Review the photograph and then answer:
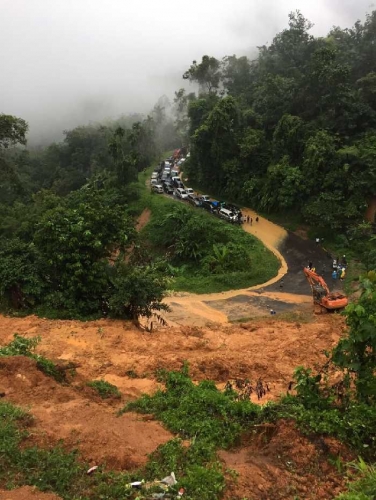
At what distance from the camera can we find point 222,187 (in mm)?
46625

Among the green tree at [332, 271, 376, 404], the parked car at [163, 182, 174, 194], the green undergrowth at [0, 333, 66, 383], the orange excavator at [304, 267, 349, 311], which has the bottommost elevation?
the green undergrowth at [0, 333, 66, 383]

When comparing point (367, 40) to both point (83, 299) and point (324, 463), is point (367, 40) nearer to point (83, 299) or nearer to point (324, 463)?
point (83, 299)

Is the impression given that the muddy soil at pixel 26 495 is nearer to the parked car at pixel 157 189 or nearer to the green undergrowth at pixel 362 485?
the green undergrowth at pixel 362 485

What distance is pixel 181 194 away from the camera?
47.0m

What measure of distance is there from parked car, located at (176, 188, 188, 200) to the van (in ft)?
23.1

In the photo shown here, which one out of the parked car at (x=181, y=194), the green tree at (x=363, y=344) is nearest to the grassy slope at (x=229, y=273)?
the parked car at (x=181, y=194)

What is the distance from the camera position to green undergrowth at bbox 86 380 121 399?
39.0ft

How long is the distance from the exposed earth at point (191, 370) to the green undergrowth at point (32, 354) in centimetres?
34

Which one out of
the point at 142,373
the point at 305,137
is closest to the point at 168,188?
the point at 305,137

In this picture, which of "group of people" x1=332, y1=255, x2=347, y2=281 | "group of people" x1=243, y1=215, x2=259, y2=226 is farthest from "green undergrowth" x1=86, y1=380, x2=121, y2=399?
"group of people" x1=243, y1=215, x2=259, y2=226

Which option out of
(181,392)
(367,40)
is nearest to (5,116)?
(181,392)

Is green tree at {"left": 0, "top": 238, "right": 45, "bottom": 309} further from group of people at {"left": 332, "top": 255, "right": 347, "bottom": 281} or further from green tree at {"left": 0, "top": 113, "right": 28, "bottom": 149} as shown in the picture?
group of people at {"left": 332, "top": 255, "right": 347, "bottom": 281}

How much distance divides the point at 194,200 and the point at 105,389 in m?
33.8

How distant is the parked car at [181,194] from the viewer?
46366 mm
